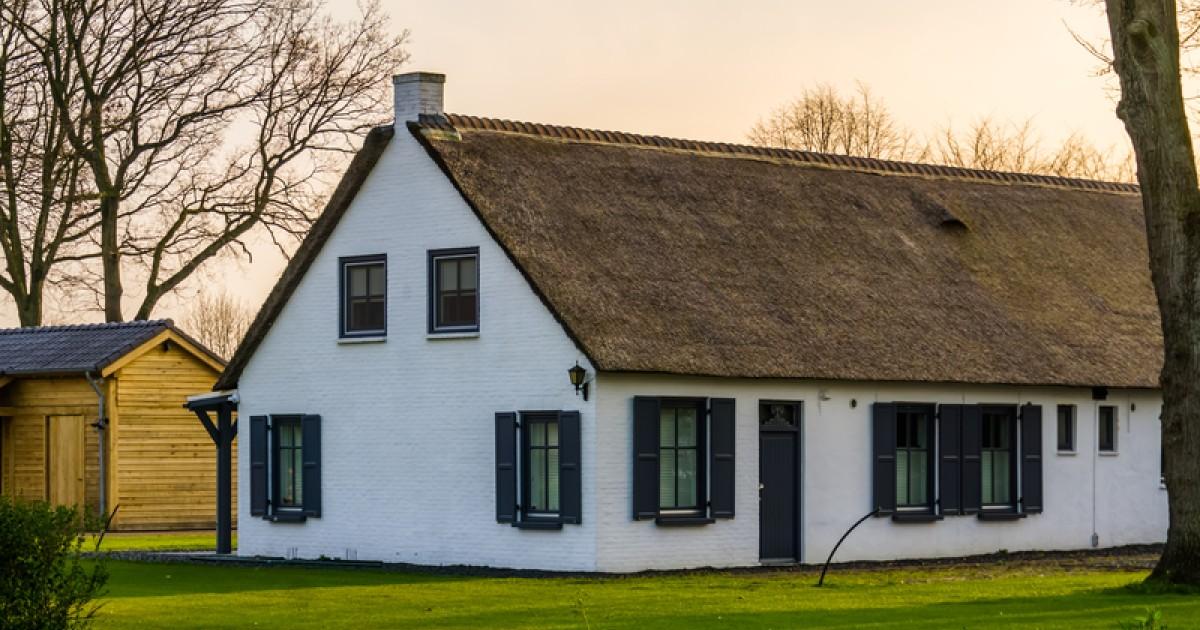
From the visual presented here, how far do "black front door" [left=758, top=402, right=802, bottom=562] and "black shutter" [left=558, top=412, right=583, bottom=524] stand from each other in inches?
113

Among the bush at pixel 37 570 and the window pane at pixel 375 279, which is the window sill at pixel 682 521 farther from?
the bush at pixel 37 570

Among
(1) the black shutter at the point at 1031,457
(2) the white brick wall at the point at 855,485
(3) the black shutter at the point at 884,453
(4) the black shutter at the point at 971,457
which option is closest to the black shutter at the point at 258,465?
(2) the white brick wall at the point at 855,485

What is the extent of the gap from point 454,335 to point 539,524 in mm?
2939

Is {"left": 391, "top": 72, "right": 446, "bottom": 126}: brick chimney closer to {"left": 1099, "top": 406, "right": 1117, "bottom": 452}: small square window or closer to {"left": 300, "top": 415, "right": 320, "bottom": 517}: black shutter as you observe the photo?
{"left": 300, "top": 415, "right": 320, "bottom": 517}: black shutter

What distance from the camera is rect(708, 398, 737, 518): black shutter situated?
96.3 ft

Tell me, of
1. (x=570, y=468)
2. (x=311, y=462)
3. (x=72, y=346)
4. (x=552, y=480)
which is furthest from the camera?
(x=72, y=346)

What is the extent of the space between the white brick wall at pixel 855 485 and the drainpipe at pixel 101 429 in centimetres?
1623

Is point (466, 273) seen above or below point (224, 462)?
above

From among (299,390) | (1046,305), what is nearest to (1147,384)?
(1046,305)

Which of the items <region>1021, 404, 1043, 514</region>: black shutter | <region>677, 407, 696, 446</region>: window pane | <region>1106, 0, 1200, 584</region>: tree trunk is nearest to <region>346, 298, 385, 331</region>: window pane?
<region>677, 407, 696, 446</region>: window pane

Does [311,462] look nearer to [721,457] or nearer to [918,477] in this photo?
[721,457]

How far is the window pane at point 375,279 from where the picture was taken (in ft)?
104

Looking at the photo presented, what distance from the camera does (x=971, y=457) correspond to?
32906mm

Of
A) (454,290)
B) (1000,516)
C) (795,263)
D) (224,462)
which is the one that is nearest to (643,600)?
(454,290)
